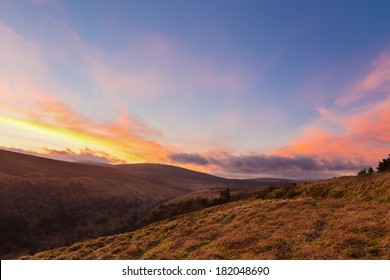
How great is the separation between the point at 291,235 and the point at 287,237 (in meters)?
0.55

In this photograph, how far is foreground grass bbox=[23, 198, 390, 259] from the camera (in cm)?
1315

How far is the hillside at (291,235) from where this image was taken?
43.8 feet

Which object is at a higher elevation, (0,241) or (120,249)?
(120,249)

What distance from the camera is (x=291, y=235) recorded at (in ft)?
53.5

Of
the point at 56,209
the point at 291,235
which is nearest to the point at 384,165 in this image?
the point at 291,235

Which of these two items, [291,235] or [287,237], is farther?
[291,235]

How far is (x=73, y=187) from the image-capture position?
304 feet

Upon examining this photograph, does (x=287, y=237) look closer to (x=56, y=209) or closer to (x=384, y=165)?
(x=384, y=165)

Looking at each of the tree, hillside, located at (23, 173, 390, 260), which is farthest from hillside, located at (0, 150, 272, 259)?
the tree

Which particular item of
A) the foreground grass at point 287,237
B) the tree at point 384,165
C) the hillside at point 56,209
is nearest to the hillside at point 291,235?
the foreground grass at point 287,237

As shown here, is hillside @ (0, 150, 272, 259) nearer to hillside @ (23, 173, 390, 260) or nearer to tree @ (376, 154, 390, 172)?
hillside @ (23, 173, 390, 260)
